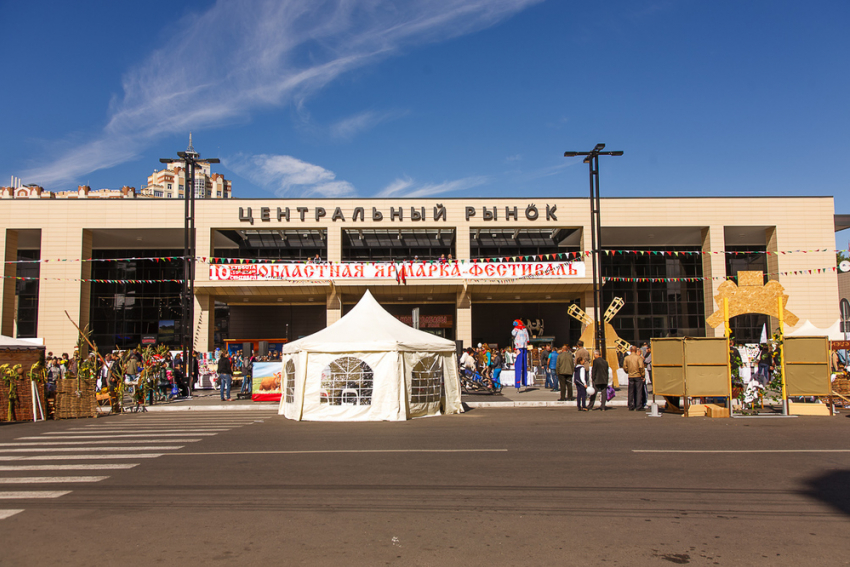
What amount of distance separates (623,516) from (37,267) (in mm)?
45105

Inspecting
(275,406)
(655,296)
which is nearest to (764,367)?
(275,406)

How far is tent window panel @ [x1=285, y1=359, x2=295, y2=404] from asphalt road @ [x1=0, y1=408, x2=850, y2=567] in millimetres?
4406

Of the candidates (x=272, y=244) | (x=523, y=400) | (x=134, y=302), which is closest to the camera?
(x=523, y=400)

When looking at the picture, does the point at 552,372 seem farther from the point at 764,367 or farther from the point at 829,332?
the point at 829,332

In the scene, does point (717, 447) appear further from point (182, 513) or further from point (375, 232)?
point (375, 232)

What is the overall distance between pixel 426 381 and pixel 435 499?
8.96 meters

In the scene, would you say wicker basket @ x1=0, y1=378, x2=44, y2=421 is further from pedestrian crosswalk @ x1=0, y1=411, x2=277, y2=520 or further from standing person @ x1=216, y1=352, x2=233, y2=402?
standing person @ x1=216, y1=352, x2=233, y2=402

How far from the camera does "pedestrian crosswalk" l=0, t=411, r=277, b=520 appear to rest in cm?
776

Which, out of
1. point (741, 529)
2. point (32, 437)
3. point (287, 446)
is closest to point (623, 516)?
point (741, 529)

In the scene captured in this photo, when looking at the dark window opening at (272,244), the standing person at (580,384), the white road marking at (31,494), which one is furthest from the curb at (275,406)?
the dark window opening at (272,244)

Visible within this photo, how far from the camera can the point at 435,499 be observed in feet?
21.9

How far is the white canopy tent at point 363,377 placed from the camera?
1475cm

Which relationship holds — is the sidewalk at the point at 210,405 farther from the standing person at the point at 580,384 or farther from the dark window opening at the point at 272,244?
the dark window opening at the point at 272,244

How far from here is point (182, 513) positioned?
244 inches
